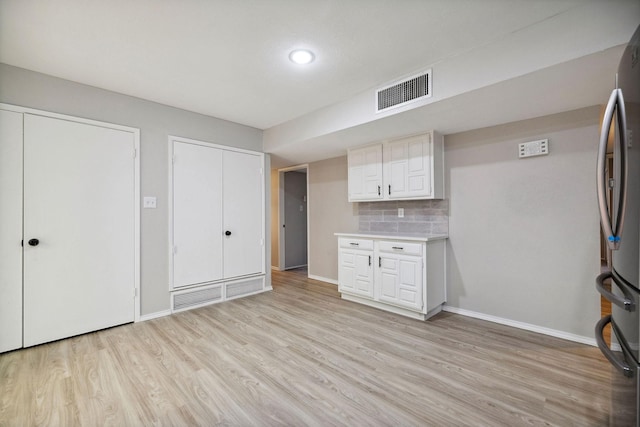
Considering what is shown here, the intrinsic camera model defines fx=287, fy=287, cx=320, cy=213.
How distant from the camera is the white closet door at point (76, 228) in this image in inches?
101

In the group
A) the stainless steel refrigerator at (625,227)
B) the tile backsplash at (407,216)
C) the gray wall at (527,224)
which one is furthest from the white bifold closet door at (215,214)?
the stainless steel refrigerator at (625,227)

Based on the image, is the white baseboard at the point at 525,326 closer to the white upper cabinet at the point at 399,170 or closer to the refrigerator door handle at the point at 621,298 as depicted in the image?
the white upper cabinet at the point at 399,170

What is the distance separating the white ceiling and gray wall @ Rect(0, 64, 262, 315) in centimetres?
14

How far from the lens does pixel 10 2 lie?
1778 mm

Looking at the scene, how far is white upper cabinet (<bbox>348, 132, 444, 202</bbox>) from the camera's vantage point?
10.7 ft

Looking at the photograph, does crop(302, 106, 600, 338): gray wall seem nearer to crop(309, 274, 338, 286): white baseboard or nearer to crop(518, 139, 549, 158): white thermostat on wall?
crop(518, 139, 549, 158): white thermostat on wall

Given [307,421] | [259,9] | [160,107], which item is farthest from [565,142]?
[160,107]

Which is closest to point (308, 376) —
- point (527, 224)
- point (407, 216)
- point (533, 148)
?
point (407, 216)

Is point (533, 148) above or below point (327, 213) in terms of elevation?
above

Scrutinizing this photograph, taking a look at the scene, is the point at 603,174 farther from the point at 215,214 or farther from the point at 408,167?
the point at 215,214

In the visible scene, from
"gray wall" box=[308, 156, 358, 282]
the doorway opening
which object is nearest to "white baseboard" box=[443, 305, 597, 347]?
"gray wall" box=[308, 156, 358, 282]

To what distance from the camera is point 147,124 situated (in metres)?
3.24

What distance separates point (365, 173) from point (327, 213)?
51.2 inches

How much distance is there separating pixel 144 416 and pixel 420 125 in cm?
326
